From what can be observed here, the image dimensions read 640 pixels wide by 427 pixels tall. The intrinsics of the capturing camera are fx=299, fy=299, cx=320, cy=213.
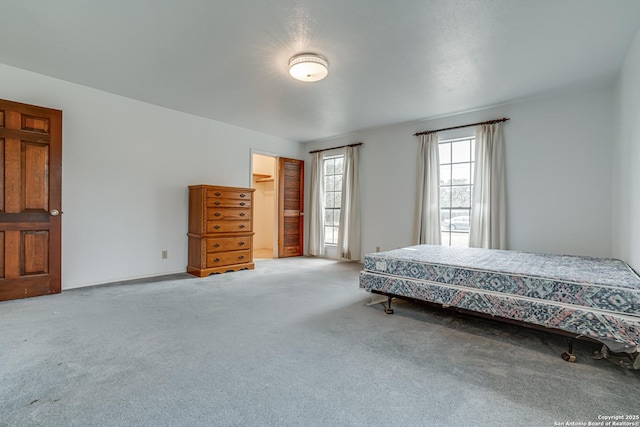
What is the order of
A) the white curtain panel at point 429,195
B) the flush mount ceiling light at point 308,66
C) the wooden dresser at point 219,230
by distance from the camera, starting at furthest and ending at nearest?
the white curtain panel at point 429,195 → the wooden dresser at point 219,230 → the flush mount ceiling light at point 308,66

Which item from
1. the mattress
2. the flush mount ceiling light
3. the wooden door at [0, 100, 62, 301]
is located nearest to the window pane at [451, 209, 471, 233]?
the mattress

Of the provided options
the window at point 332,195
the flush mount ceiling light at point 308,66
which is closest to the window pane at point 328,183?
the window at point 332,195

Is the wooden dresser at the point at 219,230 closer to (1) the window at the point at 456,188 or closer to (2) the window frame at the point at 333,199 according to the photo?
(2) the window frame at the point at 333,199

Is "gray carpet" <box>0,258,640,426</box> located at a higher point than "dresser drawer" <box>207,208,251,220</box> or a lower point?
lower

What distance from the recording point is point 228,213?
4.59 meters

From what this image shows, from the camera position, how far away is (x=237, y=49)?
9.05ft

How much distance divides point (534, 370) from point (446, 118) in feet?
12.3

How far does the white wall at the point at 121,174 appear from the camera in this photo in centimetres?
356

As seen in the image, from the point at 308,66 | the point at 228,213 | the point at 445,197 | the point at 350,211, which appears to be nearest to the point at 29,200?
the point at 228,213

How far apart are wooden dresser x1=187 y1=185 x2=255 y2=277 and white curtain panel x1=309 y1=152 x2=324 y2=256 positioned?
1.67 m

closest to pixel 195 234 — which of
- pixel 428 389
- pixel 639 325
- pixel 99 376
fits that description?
pixel 99 376

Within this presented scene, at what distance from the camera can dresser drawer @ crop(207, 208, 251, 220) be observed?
441 cm

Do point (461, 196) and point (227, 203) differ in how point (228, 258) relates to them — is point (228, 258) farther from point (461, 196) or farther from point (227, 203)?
point (461, 196)

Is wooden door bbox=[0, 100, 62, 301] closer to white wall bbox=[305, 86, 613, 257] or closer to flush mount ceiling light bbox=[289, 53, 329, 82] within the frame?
flush mount ceiling light bbox=[289, 53, 329, 82]
